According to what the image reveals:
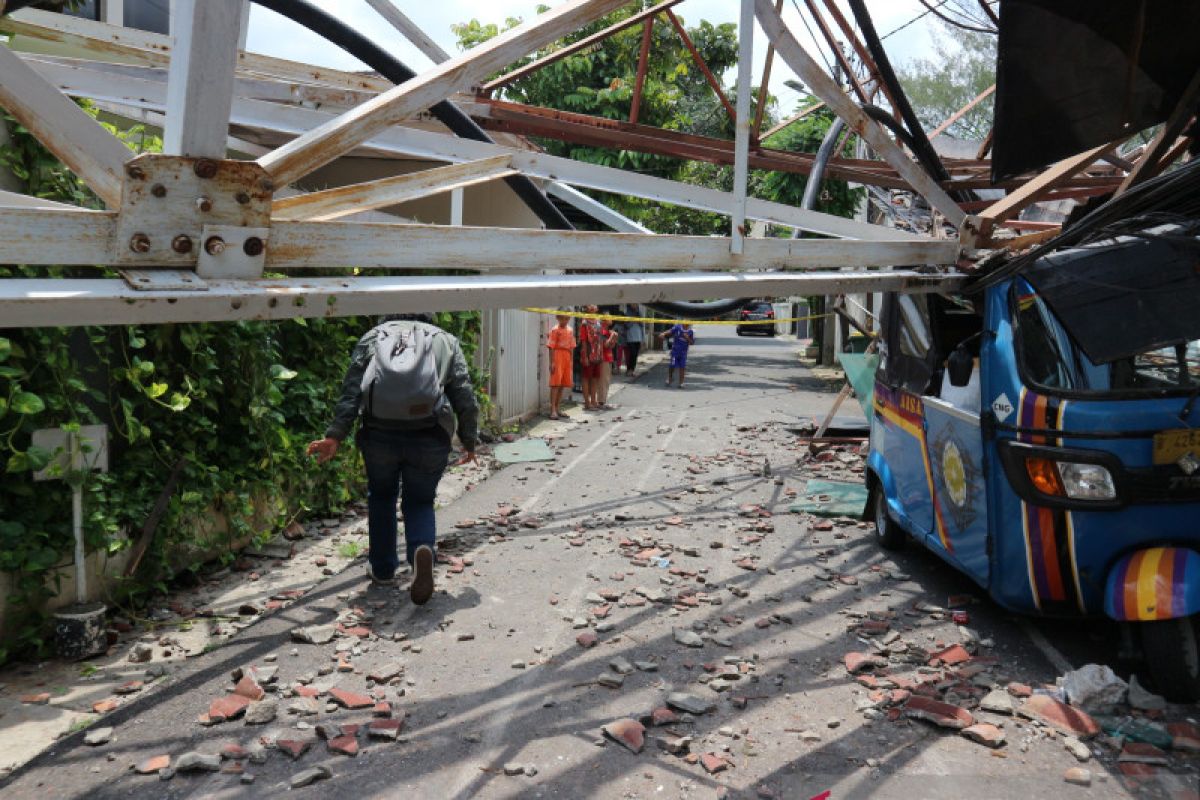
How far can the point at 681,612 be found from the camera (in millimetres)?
5828

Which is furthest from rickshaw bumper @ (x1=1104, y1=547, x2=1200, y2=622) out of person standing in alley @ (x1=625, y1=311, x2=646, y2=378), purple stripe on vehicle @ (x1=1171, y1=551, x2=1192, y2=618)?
person standing in alley @ (x1=625, y1=311, x2=646, y2=378)

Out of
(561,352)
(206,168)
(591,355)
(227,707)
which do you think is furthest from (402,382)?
(591,355)

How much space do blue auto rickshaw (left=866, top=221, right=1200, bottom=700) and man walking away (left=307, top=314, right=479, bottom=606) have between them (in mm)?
3128

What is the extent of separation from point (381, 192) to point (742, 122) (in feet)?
5.76

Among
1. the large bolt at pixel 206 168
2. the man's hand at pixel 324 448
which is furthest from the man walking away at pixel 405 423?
the large bolt at pixel 206 168

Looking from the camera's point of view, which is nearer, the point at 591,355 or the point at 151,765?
the point at 151,765

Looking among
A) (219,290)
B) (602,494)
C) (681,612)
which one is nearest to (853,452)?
(602,494)

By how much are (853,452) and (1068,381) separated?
7604 mm

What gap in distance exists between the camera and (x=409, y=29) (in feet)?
19.5

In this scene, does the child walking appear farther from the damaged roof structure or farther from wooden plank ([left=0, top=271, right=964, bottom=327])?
wooden plank ([left=0, top=271, right=964, bottom=327])

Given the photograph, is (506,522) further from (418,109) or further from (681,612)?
(418,109)

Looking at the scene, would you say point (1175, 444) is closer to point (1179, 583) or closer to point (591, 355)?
point (1179, 583)

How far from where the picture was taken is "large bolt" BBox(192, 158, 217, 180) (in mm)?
2697

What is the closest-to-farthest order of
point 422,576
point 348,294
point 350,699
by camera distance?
point 348,294, point 350,699, point 422,576
